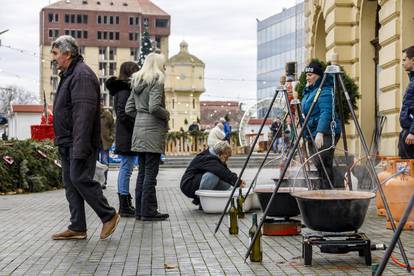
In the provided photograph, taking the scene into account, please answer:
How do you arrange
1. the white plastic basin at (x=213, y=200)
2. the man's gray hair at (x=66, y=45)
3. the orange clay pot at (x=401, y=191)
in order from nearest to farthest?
the man's gray hair at (x=66, y=45)
the orange clay pot at (x=401, y=191)
the white plastic basin at (x=213, y=200)

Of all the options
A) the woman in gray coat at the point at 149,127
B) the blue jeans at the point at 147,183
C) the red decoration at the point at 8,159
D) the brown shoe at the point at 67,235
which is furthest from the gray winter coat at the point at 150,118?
the red decoration at the point at 8,159

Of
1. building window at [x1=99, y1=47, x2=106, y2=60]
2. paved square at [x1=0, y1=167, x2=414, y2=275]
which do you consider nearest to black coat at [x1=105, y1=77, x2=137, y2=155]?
paved square at [x1=0, y1=167, x2=414, y2=275]

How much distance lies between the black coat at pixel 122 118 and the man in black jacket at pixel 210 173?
1.24m

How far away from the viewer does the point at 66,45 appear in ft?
27.1

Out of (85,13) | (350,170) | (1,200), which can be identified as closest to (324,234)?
(350,170)

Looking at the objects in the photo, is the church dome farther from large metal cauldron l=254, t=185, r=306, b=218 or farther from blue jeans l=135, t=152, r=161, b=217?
large metal cauldron l=254, t=185, r=306, b=218

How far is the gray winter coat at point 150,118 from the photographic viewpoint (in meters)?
9.61

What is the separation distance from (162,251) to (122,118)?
11.5ft

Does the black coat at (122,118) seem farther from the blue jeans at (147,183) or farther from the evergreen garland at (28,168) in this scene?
the evergreen garland at (28,168)

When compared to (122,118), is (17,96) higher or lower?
higher

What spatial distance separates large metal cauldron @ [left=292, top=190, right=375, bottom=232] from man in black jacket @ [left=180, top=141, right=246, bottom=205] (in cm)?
443

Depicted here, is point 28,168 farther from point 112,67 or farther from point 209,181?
point 112,67

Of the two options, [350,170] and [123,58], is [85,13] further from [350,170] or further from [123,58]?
[350,170]

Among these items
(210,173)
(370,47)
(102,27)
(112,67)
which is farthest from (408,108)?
(112,67)
